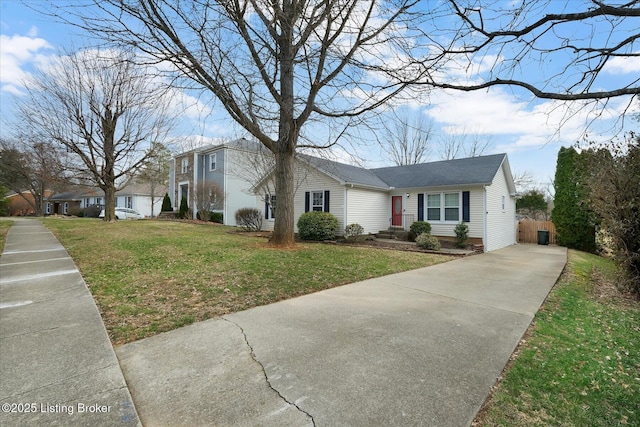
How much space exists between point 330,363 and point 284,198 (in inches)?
289

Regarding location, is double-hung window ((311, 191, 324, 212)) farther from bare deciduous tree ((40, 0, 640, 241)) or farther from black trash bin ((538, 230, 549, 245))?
black trash bin ((538, 230, 549, 245))

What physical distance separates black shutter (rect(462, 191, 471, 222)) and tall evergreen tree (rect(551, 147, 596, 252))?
6648 mm

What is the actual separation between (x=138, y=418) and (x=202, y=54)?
6.76 meters

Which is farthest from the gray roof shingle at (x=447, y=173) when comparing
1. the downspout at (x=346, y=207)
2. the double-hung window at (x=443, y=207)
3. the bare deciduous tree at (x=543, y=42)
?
the bare deciduous tree at (x=543, y=42)

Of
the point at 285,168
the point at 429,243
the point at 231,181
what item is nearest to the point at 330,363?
the point at 285,168

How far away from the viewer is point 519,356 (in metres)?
3.12

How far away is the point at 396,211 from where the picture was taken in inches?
624

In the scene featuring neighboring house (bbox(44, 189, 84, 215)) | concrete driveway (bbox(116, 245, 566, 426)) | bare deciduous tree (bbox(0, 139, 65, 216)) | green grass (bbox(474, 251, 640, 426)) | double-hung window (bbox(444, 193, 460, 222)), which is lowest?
green grass (bbox(474, 251, 640, 426))

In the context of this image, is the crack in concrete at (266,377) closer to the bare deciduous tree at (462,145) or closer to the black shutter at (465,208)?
the black shutter at (465,208)

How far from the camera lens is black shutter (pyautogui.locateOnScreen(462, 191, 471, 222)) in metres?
13.2

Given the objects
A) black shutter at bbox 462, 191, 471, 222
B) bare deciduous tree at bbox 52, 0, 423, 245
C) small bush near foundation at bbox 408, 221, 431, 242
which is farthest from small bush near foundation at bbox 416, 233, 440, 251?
bare deciduous tree at bbox 52, 0, 423, 245

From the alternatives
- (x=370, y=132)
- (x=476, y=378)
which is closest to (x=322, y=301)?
(x=476, y=378)

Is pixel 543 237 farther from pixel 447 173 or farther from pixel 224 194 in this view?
pixel 224 194

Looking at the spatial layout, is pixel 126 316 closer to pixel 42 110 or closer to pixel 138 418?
pixel 138 418
